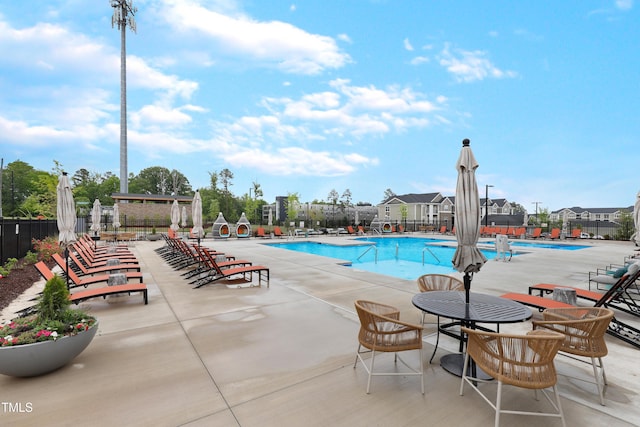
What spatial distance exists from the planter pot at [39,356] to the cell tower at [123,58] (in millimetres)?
45796

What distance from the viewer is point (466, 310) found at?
3.28m

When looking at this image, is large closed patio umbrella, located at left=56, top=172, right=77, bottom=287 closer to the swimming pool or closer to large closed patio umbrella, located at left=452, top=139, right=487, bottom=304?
large closed patio umbrella, located at left=452, top=139, right=487, bottom=304

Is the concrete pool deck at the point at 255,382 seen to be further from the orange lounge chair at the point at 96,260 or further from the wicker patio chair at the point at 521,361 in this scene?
the orange lounge chair at the point at 96,260

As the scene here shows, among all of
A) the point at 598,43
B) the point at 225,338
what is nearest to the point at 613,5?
the point at 598,43

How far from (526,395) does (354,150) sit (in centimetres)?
4868

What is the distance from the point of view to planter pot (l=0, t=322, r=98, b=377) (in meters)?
2.83

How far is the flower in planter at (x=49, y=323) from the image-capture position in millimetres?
2975

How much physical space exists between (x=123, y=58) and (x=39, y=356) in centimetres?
5243

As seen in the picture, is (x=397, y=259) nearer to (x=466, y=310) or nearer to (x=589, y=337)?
(x=466, y=310)

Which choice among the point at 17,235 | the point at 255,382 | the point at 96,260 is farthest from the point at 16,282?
the point at 255,382

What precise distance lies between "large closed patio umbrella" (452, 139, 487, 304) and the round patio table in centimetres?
32

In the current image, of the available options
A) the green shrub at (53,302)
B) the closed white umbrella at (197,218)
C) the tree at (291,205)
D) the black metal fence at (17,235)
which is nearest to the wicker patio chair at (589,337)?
the green shrub at (53,302)

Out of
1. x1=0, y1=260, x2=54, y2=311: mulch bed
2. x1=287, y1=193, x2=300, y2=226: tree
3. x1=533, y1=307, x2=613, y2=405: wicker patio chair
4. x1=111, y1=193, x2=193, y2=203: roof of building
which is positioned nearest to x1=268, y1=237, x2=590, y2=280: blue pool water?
x1=533, y1=307, x2=613, y2=405: wicker patio chair

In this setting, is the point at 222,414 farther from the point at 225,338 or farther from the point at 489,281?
the point at 489,281
